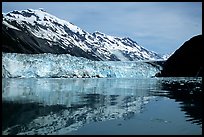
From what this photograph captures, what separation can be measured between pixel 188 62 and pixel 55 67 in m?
54.8

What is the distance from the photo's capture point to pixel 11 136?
10.9 m

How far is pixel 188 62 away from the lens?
372 feet

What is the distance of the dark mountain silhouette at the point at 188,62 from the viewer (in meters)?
108

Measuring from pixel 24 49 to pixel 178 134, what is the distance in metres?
146

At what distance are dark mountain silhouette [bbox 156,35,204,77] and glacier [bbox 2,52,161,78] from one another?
63.0ft

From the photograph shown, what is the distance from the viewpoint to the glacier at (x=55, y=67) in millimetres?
73812

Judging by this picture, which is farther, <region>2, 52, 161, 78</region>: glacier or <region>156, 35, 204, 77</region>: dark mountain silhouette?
<region>156, 35, 204, 77</region>: dark mountain silhouette

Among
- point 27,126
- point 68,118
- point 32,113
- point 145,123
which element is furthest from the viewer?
point 32,113

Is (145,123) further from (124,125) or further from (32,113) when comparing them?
(32,113)

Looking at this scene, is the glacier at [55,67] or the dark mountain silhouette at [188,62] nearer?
the glacier at [55,67]

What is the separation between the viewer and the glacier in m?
73.8

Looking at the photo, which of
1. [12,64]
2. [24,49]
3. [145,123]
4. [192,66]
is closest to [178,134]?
[145,123]

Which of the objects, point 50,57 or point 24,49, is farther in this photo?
→ point 24,49

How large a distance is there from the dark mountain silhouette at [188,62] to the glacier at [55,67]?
19.2 metres
